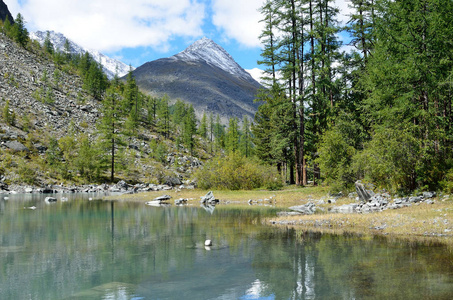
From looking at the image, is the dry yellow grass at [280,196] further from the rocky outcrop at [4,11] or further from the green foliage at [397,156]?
the rocky outcrop at [4,11]

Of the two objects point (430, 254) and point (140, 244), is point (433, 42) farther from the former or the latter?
point (140, 244)

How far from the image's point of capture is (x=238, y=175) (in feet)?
129

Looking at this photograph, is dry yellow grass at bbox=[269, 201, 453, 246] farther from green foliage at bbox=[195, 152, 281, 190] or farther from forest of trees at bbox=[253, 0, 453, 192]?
green foliage at bbox=[195, 152, 281, 190]

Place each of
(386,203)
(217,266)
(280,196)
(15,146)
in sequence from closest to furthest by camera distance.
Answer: (217,266)
(386,203)
(280,196)
(15,146)

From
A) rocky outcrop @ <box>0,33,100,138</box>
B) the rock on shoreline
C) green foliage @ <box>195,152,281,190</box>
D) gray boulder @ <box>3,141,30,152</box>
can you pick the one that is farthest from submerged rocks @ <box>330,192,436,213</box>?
rocky outcrop @ <box>0,33,100,138</box>

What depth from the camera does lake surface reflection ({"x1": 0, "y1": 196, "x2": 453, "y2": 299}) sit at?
7562mm

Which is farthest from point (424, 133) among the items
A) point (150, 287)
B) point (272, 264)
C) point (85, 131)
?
point (85, 131)

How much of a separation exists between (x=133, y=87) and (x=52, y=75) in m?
26.2

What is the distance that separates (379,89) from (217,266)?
20738mm

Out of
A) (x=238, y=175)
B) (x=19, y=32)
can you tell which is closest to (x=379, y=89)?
(x=238, y=175)

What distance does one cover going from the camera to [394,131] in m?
20.6

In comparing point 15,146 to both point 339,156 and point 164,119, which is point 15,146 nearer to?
point 164,119

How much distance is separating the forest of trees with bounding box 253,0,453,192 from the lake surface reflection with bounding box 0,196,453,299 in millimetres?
10315

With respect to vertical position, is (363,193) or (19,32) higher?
(19,32)
